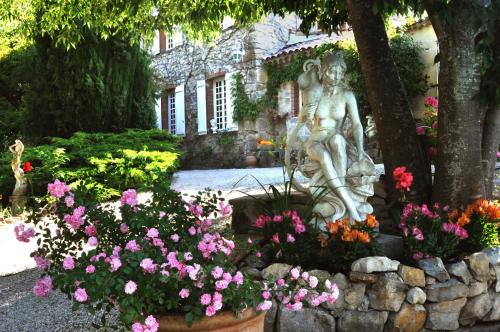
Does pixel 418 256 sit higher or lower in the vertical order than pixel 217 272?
lower

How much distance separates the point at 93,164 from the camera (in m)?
7.82

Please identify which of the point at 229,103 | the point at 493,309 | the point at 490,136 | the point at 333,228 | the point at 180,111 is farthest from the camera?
the point at 180,111

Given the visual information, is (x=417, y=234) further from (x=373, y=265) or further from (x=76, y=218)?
(x=76, y=218)

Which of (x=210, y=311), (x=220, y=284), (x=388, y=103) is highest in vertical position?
(x=388, y=103)

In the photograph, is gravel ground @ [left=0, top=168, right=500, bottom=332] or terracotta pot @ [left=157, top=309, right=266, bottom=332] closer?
terracotta pot @ [left=157, top=309, right=266, bottom=332]

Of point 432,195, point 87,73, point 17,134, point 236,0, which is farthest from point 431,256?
point 17,134

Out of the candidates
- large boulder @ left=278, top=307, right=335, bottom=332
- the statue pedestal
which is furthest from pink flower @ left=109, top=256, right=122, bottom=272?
the statue pedestal

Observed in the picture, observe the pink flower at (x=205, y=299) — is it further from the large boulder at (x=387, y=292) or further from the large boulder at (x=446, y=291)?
the large boulder at (x=446, y=291)

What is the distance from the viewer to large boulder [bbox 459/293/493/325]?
2.88m

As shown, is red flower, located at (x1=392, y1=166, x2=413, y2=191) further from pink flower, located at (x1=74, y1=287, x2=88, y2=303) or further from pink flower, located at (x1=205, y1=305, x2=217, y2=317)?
pink flower, located at (x1=74, y1=287, x2=88, y2=303)

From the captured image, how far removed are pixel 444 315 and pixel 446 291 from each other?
0.49ft

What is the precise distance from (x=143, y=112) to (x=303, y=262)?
7956 millimetres

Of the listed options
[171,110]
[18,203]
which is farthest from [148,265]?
[171,110]

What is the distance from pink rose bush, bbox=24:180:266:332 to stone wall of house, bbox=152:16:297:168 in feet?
31.7
